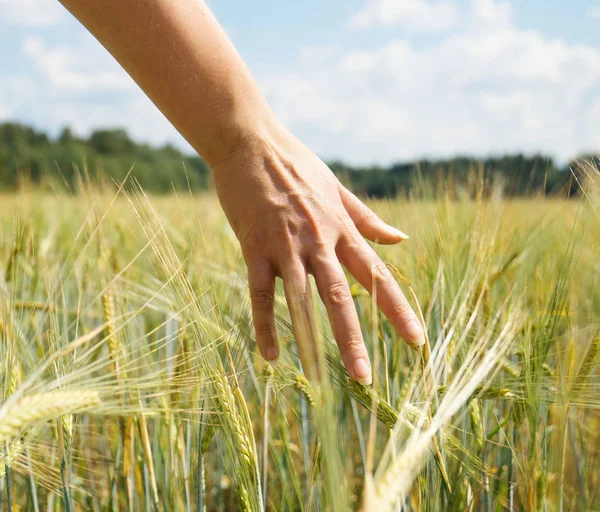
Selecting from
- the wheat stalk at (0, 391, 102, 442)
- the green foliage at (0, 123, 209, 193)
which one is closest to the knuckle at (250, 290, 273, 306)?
the wheat stalk at (0, 391, 102, 442)

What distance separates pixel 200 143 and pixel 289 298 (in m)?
0.25

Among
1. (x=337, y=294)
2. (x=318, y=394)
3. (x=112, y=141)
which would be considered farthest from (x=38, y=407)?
(x=112, y=141)

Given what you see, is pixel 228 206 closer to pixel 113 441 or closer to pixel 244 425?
pixel 244 425

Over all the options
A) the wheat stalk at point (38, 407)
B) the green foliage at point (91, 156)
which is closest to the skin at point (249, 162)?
the wheat stalk at point (38, 407)

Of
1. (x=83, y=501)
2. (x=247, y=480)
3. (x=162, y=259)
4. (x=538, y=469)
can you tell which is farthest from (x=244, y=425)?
(x=83, y=501)

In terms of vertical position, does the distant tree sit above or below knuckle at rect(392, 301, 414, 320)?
above

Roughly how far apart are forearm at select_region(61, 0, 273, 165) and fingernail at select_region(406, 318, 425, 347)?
1.08 ft

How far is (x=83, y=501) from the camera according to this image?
1039mm

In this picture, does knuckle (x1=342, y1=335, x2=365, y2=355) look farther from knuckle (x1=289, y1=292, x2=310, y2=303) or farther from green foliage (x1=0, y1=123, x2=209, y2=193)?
green foliage (x1=0, y1=123, x2=209, y2=193)

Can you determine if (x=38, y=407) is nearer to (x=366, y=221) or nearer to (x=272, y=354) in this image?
(x=272, y=354)

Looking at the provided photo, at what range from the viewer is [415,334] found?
731mm

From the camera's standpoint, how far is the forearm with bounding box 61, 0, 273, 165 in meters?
0.76

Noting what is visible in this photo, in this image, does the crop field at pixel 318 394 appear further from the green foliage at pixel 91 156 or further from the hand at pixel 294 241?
the green foliage at pixel 91 156

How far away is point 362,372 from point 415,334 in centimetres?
9
